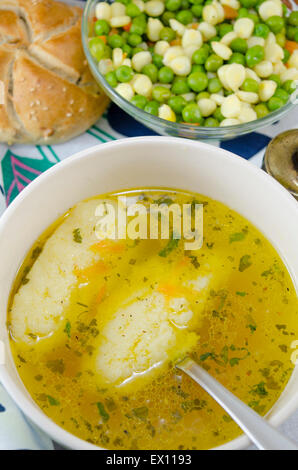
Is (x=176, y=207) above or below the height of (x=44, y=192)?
below

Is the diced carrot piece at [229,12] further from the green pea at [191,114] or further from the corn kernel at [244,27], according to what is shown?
the green pea at [191,114]

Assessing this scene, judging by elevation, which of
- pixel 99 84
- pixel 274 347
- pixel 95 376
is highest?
pixel 99 84

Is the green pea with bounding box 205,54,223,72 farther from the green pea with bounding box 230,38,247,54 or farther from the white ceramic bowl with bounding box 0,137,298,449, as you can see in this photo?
the white ceramic bowl with bounding box 0,137,298,449

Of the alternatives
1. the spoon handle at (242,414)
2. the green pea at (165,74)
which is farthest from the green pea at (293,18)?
the spoon handle at (242,414)

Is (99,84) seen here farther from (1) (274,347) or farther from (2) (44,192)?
(1) (274,347)

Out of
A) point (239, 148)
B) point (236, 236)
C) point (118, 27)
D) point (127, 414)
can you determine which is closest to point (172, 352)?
point (127, 414)

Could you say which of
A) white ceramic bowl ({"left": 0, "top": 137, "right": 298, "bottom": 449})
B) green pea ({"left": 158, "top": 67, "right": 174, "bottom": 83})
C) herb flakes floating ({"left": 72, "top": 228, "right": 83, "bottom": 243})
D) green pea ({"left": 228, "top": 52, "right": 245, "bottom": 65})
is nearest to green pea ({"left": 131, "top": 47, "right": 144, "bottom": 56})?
green pea ({"left": 158, "top": 67, "right": 174, "bottom": 83})
